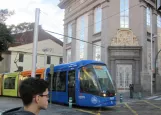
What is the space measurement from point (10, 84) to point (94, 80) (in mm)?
13661

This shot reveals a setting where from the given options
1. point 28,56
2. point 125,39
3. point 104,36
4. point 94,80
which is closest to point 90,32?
point 104,36

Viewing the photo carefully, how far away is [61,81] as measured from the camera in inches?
719

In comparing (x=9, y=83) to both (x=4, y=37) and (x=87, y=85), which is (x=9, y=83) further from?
(x=4, y=37)

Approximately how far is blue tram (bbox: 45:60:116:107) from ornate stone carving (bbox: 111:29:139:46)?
1531 cm

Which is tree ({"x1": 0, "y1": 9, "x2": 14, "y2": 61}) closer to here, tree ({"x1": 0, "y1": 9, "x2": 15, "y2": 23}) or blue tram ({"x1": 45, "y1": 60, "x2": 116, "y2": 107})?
tree ({"x1": 0, "y1": 9, "x2": 15, "y2": 23})

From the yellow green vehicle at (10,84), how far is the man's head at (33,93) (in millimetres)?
23474

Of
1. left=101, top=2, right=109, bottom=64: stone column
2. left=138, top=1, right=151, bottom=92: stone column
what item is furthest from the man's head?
left=101, top=2, right=109, bottom=64: stone column

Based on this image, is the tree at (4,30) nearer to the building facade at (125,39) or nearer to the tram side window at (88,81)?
the tram side window at (88,81)

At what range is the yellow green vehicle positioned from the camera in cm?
2566

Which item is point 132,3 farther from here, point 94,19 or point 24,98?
point 24,98

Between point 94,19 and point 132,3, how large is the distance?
18.4 ft

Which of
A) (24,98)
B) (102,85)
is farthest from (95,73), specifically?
(24,98)

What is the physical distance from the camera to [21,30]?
61.0m

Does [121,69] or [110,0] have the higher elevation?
[110,0]
